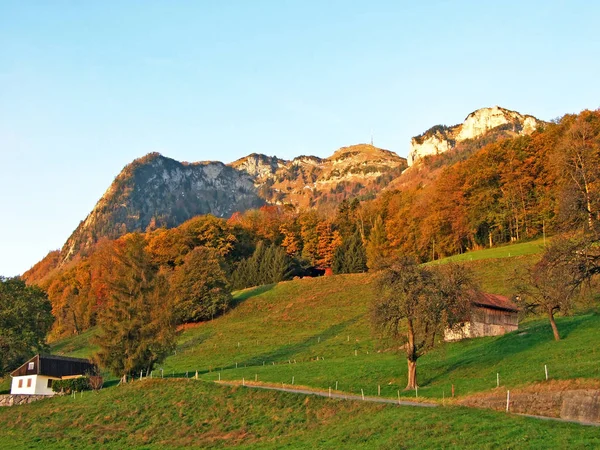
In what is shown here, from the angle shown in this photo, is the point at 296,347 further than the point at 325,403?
Yes

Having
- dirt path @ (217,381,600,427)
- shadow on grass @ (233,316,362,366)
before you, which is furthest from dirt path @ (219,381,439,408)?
shadow on grass @ (233,316,362,366)

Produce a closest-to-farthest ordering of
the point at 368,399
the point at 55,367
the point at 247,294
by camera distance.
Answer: the point at 368,399 < the point at 55,367 < the point at 247,294

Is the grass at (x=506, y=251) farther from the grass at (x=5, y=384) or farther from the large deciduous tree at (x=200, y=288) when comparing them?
the grass at (x=5, y=384)

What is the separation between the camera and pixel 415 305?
121 ft

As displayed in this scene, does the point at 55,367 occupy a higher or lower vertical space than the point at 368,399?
higher

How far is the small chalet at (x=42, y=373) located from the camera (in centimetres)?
5228

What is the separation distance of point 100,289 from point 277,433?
88036mm

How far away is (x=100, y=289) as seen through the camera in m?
110

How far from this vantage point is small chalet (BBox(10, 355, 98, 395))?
52.3 metres

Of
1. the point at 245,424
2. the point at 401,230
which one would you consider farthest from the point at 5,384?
the point at 401,230

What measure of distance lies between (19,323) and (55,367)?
10048 mm

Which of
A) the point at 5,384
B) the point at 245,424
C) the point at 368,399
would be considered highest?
the point at 368,399

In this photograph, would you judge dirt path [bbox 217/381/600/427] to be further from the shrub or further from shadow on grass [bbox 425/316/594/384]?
the shrub

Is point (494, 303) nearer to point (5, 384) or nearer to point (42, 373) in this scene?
point (42, 373)
